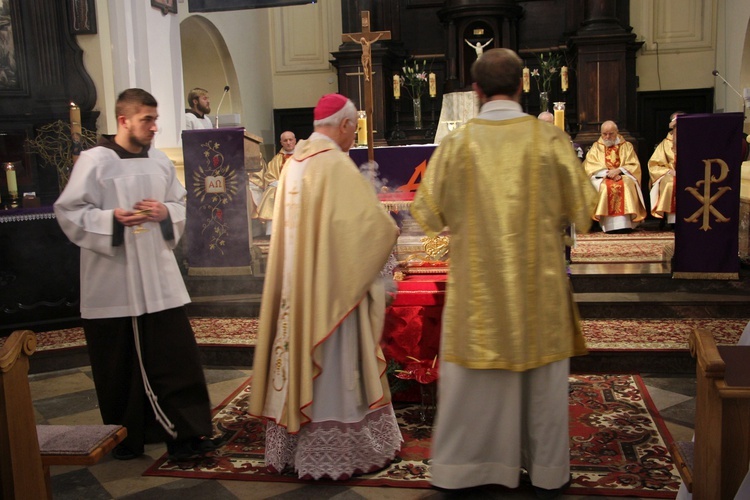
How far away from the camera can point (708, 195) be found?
6.16 meters

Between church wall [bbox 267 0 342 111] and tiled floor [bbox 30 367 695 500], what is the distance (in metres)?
8.91

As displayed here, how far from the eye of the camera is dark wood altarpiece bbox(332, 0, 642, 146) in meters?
10.9

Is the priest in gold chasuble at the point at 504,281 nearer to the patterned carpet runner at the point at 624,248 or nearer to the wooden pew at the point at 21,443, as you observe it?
the wooden pew at the point at 21,443

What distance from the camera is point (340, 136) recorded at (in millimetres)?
3418

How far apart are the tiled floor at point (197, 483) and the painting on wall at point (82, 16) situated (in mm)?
4102

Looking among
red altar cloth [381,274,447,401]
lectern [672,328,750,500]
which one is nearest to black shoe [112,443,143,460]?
red altar cloth [381,274,447,401]

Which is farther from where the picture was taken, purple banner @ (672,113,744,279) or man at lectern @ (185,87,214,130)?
man at lectern @ (185,87,214,130)

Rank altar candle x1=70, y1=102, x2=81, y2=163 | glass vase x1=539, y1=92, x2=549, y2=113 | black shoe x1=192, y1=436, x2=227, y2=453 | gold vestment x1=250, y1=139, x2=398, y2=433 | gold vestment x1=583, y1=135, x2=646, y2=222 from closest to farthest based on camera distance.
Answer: gold vestment x1=250, y1=139, x2=398, y2=433 < black shoe x1=192, y1=436, x2=227, y2=453 < altar candle x1=70, y1=102, x2=81, y2=163 < gold vestment x1=583, y1=135, x2=646, y2=222 < glass vase x1=539, y1=92, x2=549, y2=113

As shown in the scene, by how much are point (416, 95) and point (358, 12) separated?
156 cm

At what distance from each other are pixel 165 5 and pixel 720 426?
24.0 feet

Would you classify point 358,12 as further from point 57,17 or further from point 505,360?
point 505,360

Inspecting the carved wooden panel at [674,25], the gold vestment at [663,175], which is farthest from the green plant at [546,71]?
the gold vestment at [663,175]

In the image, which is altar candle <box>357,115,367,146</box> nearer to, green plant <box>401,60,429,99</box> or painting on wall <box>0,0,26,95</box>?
painting on wall <box>0,0,26,95</box>

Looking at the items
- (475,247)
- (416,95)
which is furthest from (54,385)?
(416,95)
